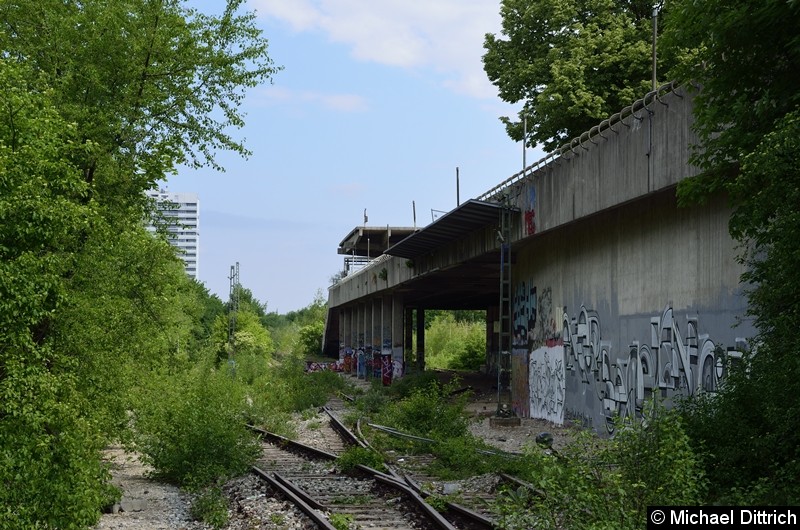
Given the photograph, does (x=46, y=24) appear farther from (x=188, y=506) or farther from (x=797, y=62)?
(x=797, y=62)

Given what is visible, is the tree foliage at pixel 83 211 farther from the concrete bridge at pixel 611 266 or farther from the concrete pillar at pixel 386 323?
the concrete pillar at pixel 386 323

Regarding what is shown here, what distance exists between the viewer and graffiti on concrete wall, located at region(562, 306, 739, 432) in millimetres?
16344

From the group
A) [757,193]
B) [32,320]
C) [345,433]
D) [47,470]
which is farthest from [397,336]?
[32,320]

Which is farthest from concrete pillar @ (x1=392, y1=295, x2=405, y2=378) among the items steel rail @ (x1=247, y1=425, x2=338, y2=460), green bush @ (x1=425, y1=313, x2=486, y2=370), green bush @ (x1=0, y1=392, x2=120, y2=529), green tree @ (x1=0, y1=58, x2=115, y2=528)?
green tree @ (x1=0, y1=58, x2=115, y2=528)

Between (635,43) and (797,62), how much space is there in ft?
84.6

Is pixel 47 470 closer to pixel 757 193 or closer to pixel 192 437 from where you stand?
pixel 192 437

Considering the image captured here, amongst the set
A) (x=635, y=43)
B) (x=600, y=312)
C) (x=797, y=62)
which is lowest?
(x=600, y=312)

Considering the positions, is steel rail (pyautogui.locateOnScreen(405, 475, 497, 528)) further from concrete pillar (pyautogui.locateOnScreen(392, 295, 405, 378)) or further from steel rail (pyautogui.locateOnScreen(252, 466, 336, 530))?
concrete pillar (pyautogui.locateOnScreen(392, 295, 405, 378))

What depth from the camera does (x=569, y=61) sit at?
35594 mm

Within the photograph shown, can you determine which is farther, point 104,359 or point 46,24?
point 46,24

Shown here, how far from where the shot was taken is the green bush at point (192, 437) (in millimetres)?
17703

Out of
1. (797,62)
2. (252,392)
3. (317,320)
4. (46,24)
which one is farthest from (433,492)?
(317,320)

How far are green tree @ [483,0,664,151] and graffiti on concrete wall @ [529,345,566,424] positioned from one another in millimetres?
11941

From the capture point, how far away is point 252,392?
39.5 m
